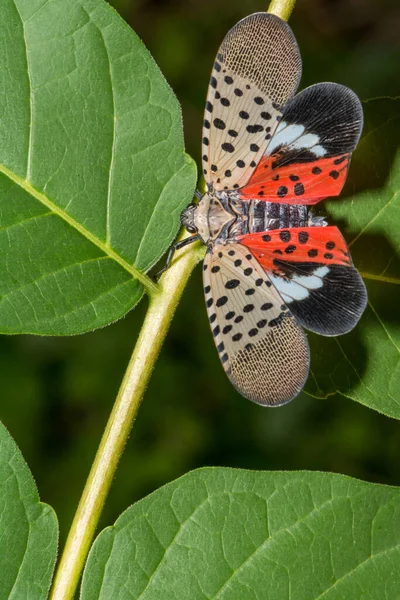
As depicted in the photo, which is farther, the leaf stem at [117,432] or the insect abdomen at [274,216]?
the insect abdomen at [274,216]

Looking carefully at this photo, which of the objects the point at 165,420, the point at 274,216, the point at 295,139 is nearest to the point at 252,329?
the point at 274,216

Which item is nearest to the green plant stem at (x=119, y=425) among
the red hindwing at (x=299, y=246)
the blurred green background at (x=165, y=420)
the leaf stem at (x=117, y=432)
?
the leaf stem at (x=117, y=432)

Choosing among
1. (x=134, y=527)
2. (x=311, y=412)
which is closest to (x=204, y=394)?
(x=311, y=412)

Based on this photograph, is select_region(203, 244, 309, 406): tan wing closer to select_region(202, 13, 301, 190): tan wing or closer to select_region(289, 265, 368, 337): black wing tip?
select_region(289, 265, 368, 337): black wing tip

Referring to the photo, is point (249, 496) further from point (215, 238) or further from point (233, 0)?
point (233, 0)

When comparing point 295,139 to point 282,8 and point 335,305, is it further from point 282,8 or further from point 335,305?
point 335,305

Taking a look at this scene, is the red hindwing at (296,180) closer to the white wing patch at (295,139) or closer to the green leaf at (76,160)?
the white wing patch at (295,139)

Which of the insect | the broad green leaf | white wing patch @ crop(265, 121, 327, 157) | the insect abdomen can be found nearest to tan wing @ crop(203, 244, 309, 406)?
the insect

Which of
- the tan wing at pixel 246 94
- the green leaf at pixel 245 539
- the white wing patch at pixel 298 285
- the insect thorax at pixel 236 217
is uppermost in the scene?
the tan wing at pixel 246 94
